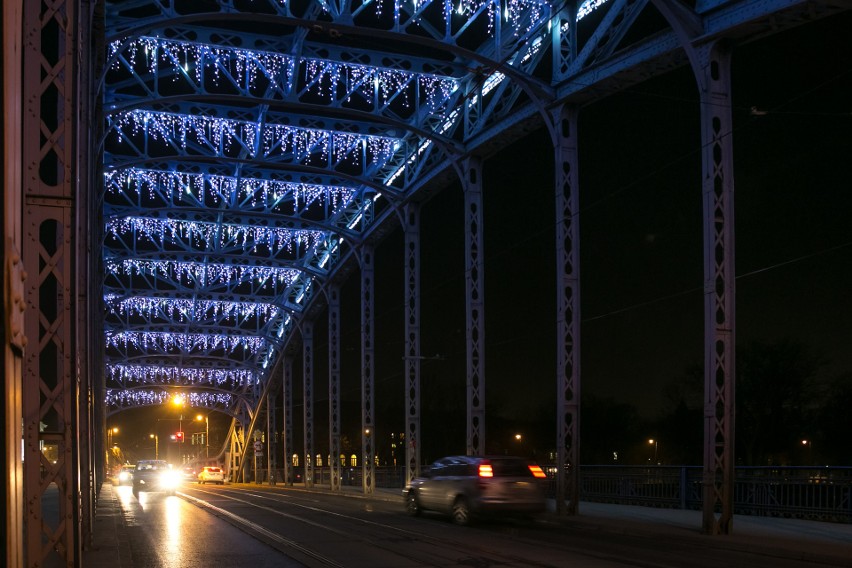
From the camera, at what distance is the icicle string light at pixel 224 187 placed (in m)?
38.8

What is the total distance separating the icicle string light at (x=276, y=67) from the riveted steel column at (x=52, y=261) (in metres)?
16.4

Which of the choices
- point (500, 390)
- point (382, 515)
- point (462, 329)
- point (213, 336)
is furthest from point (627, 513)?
point (500, 390)

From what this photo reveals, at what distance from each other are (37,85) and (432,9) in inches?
801

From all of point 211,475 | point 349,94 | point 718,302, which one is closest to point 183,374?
point 211,475

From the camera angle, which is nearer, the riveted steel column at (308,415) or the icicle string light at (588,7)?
the icicle string light at (588,7)

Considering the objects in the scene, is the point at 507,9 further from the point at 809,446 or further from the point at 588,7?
the point at 809,446

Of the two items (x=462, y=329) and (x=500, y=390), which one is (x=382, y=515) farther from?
(x=500, y=390)

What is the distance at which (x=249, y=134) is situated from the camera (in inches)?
1390

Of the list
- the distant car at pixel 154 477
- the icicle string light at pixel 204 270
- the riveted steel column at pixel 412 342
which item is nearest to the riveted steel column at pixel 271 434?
the icicle string light at pixel 204 270

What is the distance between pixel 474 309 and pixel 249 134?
11.3 meters

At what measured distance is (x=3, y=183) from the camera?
3078 millimetres

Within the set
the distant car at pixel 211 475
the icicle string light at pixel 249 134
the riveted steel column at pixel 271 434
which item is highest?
the icicle string light at pixel 249 134

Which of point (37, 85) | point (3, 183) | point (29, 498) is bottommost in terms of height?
point (29, 498)

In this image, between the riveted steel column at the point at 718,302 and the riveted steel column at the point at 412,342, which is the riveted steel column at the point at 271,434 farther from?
the riveted steel column at the point at 718,302
